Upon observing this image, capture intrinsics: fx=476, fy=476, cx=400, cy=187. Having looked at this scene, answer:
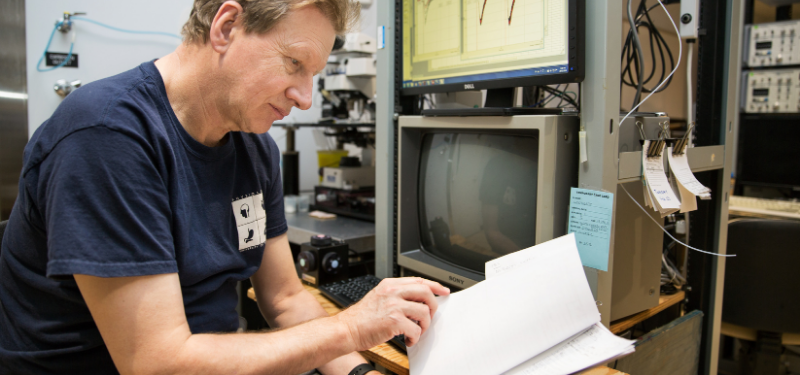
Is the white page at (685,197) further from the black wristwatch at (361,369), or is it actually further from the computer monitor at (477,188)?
the black wristwatch at (361,369)

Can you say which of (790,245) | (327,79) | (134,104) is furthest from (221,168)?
(790,245)

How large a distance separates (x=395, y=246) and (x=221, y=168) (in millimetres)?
579

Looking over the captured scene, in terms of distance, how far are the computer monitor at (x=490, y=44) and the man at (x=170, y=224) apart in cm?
31

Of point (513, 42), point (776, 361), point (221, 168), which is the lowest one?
point (776, 361)

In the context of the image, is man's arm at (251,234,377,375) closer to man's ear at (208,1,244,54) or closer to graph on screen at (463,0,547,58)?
man's ear at (208,1,244,54)

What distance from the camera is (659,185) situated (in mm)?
972

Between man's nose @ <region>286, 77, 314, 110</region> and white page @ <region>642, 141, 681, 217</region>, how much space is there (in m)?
0.68

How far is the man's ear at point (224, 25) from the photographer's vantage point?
0.77 meters

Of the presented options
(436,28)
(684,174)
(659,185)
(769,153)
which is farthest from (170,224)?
(769,153)

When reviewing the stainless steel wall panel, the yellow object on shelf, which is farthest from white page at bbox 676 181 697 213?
the stainless steel wall panel

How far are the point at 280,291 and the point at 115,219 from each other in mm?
524

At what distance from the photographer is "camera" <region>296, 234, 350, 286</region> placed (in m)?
1.40

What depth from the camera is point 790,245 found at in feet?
5.48

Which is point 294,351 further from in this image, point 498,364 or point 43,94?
point 43,94
